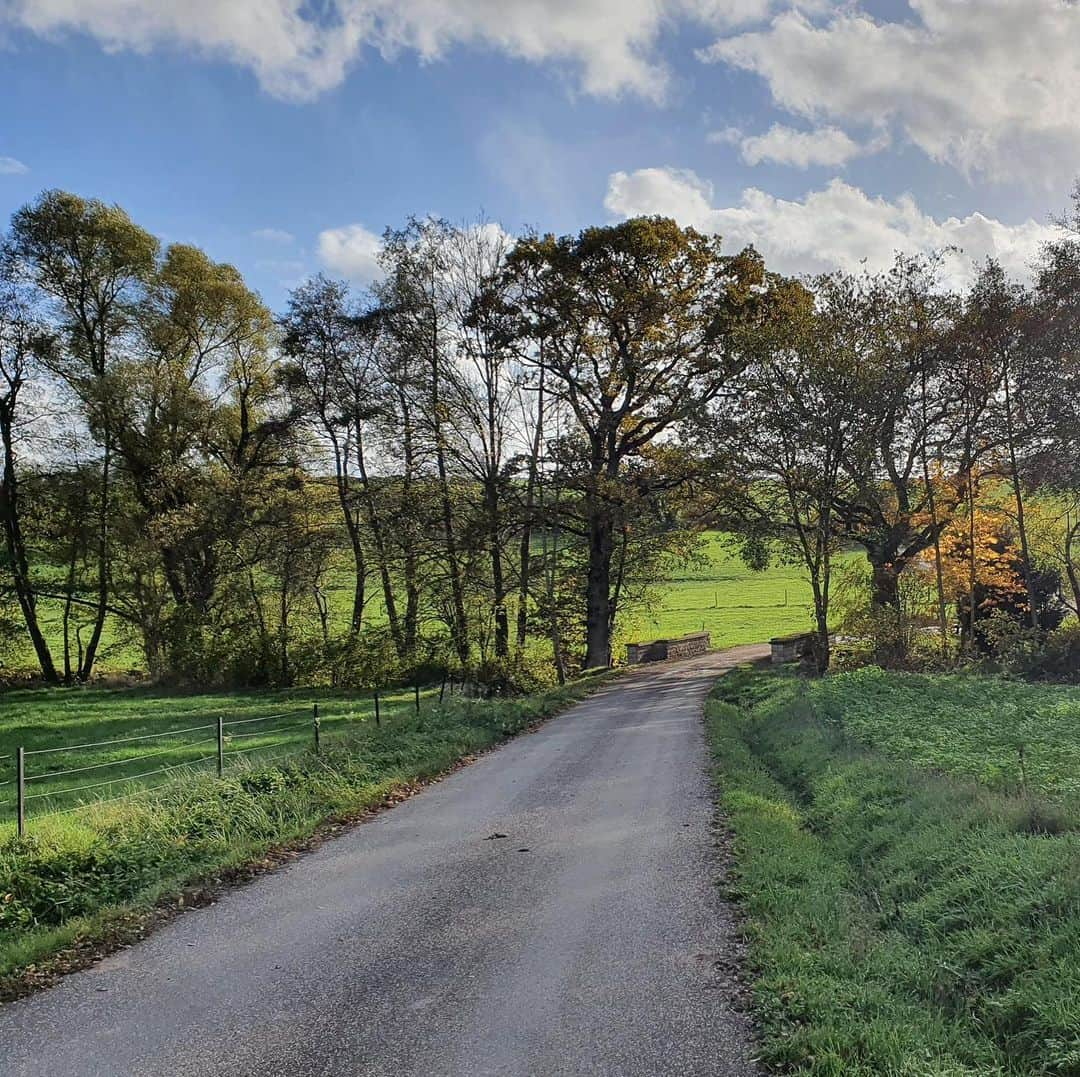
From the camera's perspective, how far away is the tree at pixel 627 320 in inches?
1030

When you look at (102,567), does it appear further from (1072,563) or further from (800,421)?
(1072,563)

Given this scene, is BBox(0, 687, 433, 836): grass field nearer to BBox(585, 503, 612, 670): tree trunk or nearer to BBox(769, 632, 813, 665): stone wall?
BBox(585, 503, 612, 670): tree trunk

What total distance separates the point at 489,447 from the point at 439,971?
2339 centimetres

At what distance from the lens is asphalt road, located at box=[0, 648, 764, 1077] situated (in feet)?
14.8

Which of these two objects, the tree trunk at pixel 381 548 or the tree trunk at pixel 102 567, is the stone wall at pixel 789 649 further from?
the tree trunk at pixel 102 567

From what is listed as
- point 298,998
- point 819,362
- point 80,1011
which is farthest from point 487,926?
point 819,362

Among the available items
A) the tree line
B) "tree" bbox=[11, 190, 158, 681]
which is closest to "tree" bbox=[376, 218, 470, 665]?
the tree line

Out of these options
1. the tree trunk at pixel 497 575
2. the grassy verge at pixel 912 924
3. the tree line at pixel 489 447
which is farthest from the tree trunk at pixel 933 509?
the grassy verge at pixel 912 924

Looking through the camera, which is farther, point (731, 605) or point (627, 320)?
point (731, 605)

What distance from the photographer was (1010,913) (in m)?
5.43

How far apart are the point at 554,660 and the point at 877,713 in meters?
15.7

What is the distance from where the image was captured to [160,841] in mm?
8562

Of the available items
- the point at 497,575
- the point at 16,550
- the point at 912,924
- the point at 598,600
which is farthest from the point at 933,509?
the point at 16,550

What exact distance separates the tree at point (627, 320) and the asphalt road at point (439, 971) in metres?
18.8
